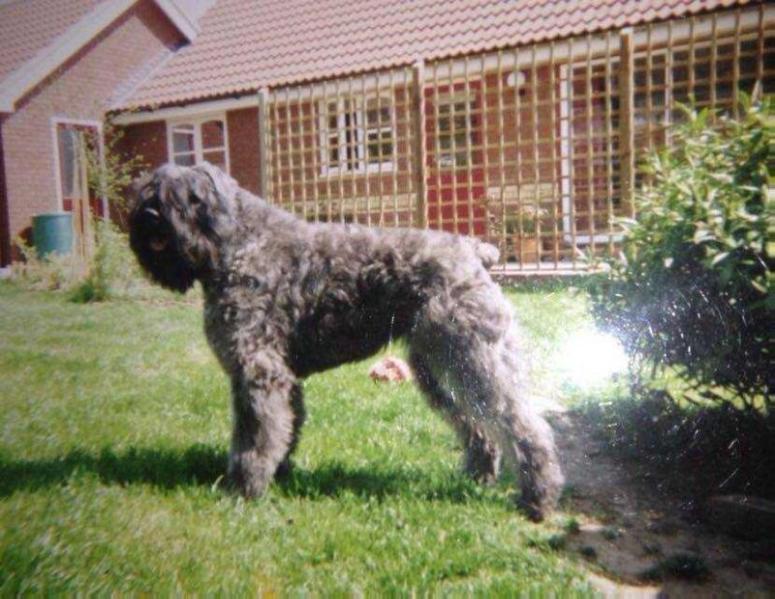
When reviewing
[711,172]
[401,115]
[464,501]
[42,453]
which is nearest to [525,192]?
[401,115]

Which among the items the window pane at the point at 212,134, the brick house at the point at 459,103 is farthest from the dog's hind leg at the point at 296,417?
the window pane at the point at 212,134

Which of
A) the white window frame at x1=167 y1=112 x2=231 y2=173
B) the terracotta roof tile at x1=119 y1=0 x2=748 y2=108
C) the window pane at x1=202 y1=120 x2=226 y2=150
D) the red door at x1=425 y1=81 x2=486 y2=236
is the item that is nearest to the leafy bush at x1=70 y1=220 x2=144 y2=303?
the red door at x1=425 y1=81 x2=486 y2=236

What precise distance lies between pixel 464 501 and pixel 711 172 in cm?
187

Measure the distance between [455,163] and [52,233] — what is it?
7.31 meters

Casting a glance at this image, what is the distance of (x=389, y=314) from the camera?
8.34 feet

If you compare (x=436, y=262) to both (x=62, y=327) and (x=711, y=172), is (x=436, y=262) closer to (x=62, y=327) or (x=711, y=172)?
(x=711, y=172)

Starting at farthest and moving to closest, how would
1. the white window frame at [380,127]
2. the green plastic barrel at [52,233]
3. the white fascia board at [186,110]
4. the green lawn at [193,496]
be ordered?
the white fascia board at [186,110] → the white window frame at [380,127] → the green plastic barrel at [52,233] → the green lawn at [193,496]

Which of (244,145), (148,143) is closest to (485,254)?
(244,145)

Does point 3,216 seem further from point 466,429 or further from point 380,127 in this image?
point 380,127

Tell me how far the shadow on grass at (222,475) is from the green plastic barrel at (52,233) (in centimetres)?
99

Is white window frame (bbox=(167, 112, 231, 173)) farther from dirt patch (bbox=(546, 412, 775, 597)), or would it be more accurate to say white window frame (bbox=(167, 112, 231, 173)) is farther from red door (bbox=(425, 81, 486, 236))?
dirt patch (bbox=(546, 412, 775, 597))

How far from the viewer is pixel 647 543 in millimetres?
2156

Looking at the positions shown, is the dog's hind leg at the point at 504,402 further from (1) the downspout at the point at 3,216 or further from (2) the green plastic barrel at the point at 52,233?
(1) the downspout at the point at 3,216

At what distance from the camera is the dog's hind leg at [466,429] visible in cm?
271
